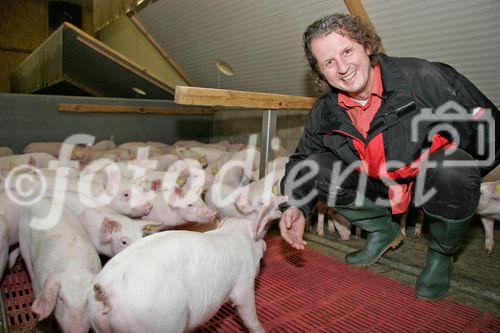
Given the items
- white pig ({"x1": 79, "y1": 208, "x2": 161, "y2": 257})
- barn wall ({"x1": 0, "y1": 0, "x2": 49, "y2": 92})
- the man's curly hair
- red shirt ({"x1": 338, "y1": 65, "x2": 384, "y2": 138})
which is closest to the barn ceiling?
the man's curly hair

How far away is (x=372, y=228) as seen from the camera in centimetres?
251

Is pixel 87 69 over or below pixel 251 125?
over

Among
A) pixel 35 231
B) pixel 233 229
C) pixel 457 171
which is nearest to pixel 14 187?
pixel 35 231

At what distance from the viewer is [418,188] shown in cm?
215

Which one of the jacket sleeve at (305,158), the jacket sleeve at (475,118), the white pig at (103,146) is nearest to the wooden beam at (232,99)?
the jacket sleeve at (305,158)

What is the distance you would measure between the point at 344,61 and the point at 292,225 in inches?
37.7

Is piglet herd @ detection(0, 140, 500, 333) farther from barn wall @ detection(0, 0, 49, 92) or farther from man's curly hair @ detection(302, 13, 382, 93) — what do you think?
barn wall @ detection(0, 0, 49, 92)

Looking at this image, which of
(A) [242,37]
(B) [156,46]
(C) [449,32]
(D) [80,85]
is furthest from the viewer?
(D) [80,85]

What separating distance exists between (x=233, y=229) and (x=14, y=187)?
190 cm

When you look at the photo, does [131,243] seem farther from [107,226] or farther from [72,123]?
[72,123]

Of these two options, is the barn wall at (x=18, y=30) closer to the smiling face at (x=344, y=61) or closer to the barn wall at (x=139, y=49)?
the barn wall at (x=139, y=49)

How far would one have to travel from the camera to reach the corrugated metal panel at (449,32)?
9.64 feet

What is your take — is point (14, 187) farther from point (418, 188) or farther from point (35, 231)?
point (418, 188)

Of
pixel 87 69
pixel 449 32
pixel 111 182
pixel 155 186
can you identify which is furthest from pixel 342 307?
pixel 87 69
